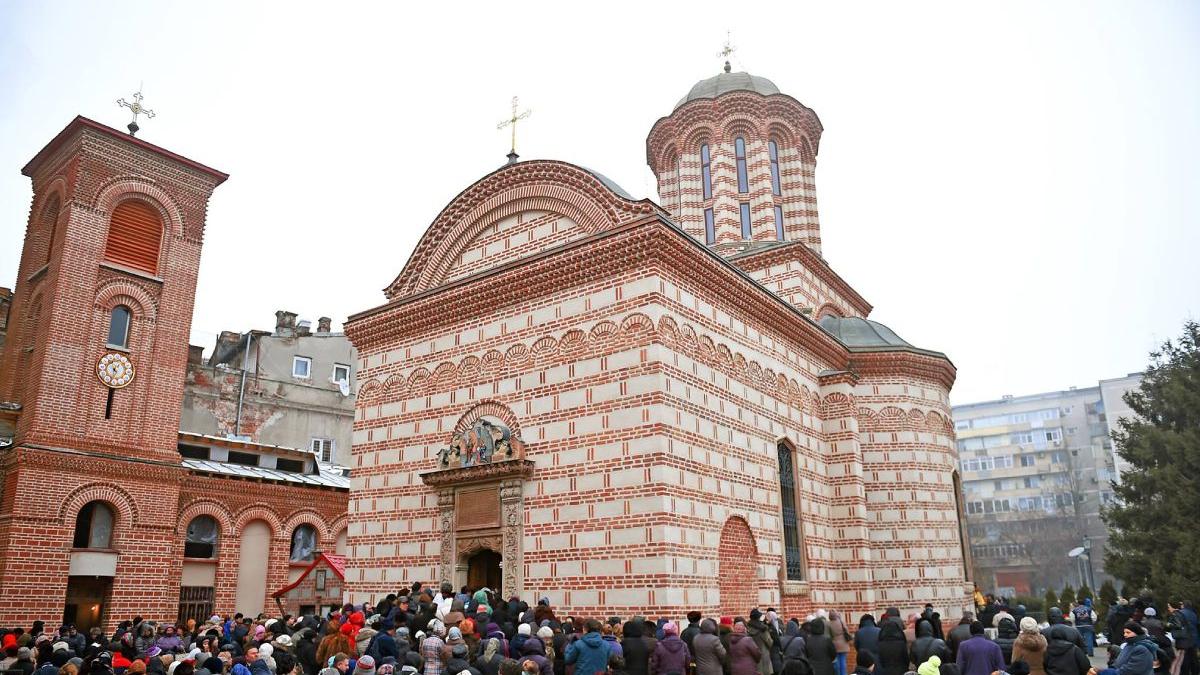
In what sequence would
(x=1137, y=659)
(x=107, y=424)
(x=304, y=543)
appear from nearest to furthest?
(x=1137, y=659)
(x=107, y=424)
(x=304, y=543)

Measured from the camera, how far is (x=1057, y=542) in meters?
55.2

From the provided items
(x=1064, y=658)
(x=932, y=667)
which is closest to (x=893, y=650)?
(x=1064, y=658)

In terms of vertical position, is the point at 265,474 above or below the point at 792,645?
above

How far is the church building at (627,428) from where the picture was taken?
13.3 m

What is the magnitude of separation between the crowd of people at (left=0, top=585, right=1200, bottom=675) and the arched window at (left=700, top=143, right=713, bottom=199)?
14238mm

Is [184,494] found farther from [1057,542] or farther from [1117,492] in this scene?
[1057,542]

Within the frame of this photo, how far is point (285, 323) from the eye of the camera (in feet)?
113

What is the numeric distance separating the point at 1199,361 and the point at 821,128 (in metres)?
12.5

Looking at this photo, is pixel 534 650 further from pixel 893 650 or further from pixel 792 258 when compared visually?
pixel 792 258

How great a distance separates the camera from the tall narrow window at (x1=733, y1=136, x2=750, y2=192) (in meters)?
24.3

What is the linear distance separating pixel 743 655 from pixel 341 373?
2821 centimetres

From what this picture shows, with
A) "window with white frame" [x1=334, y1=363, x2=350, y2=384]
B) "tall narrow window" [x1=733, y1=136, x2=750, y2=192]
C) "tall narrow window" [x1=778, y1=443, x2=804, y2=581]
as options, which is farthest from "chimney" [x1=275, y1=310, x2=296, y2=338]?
"tall narrow window" [x1=778, y1=443, x2=804, y2=581]

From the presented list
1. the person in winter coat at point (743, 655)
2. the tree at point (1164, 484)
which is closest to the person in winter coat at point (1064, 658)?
the person in winter coat at point (743, 655)

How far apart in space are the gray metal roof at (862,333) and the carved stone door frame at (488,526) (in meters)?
9.76
